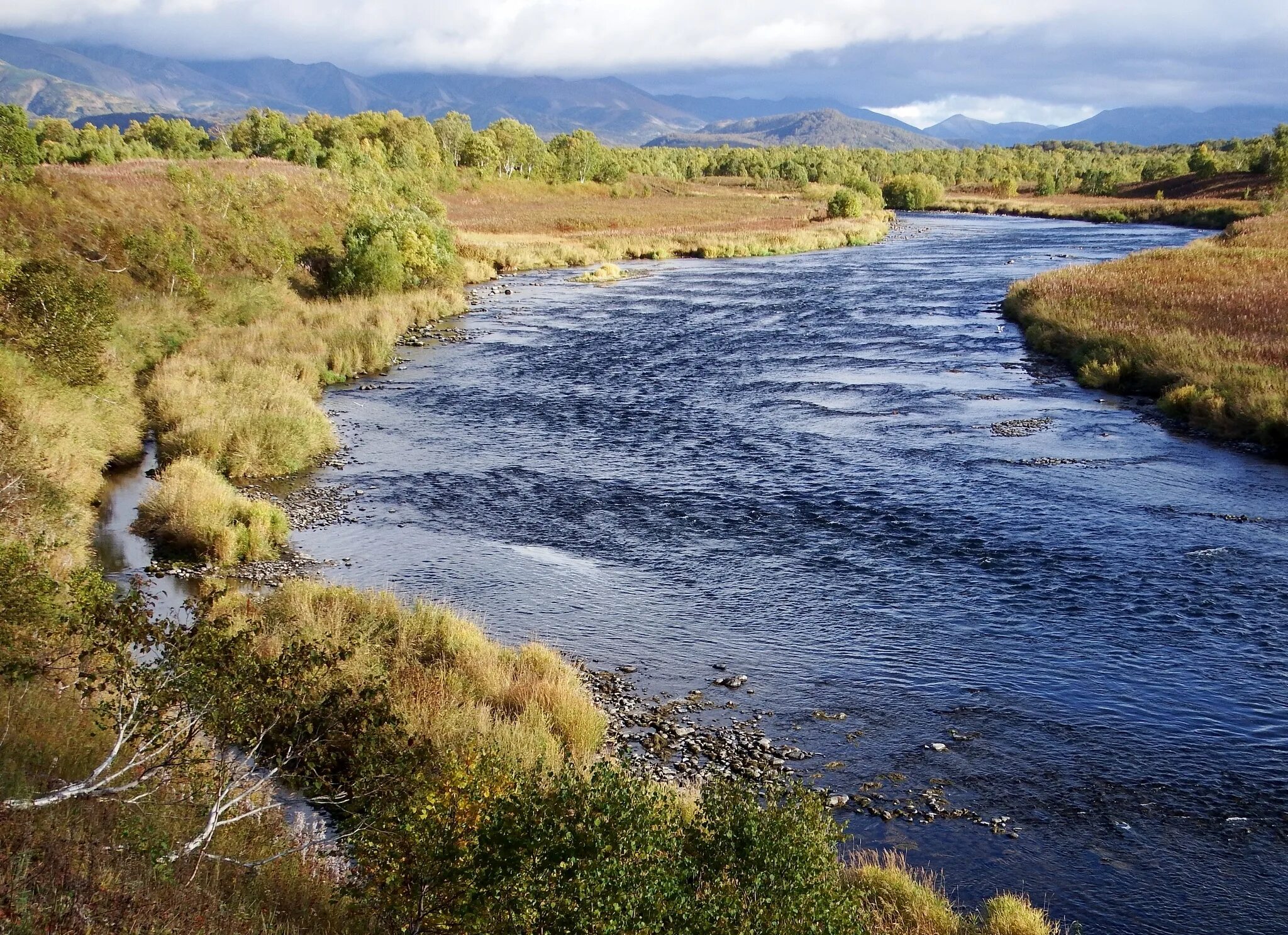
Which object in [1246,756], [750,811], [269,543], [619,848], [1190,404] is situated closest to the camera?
[619,848]

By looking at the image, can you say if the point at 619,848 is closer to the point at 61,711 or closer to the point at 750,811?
the point at 750,811

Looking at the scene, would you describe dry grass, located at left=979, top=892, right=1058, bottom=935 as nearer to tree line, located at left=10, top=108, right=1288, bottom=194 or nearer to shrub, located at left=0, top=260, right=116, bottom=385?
shrub, located at left=0, top=260, right=116, bottom=385

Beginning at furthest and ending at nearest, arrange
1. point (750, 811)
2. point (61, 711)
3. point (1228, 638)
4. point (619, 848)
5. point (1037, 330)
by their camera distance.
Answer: point (1037, 330) → point (1228, 638) → point (61, 711) → point (750, 811) → point (619, 848)

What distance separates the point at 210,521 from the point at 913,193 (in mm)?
112604

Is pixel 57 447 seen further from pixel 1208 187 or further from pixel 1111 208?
pixel 1208 187

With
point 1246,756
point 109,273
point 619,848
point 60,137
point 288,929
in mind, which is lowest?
point 1246,756

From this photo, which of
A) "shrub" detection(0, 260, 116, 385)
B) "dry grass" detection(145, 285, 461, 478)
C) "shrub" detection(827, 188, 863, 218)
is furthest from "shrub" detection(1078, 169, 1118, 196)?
"shrub" detection(0, 260, 116, 385)

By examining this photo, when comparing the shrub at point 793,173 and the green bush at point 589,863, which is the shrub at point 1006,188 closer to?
the shrub at point 793,173

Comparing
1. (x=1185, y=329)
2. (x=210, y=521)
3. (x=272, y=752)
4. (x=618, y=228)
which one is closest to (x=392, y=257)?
(x=210, y=521)

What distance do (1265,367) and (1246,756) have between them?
17.5 meters

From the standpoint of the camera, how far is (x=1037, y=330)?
3394 centimetres

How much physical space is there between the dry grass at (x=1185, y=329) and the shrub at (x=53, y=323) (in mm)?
24769

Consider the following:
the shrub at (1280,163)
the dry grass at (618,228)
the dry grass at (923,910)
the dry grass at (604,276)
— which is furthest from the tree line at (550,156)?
the dry grass at (923,910)

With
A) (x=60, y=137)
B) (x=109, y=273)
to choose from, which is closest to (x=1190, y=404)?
(x=109, y=273)
